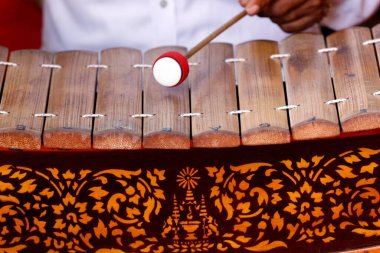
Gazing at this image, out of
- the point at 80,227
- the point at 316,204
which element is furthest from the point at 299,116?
the point at 80,227

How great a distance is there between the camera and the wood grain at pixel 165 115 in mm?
1055

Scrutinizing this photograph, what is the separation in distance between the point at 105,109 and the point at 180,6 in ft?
1.85

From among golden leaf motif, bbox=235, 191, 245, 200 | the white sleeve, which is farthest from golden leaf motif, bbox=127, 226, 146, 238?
the white sleeve

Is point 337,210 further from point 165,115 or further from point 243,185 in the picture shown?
point 165,115

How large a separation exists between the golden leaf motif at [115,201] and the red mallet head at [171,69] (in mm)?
256

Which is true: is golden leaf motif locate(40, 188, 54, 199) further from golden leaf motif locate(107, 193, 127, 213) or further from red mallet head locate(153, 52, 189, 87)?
red mallet head locate(153, 52, 189, 87)

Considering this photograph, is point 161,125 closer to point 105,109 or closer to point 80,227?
point 105,109

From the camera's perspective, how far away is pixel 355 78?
44.4 inches

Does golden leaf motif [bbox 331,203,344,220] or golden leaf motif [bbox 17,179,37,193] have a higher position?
golden leaf motif [bbox 17,179,37,193]

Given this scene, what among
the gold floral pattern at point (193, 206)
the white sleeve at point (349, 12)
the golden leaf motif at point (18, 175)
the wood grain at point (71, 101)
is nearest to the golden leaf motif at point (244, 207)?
the gold floral pattern at point (193, 206)

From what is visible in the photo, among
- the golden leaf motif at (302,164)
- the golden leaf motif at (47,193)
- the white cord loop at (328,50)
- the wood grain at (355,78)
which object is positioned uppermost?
the white cord loop at (328,50)

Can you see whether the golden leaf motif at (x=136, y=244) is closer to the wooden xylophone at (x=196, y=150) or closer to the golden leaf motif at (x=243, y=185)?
the wooden xylophone at (x=196, y=150)

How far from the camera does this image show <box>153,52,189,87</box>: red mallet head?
1.06 m

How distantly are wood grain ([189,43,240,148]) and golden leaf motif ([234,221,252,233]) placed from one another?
208 mm
